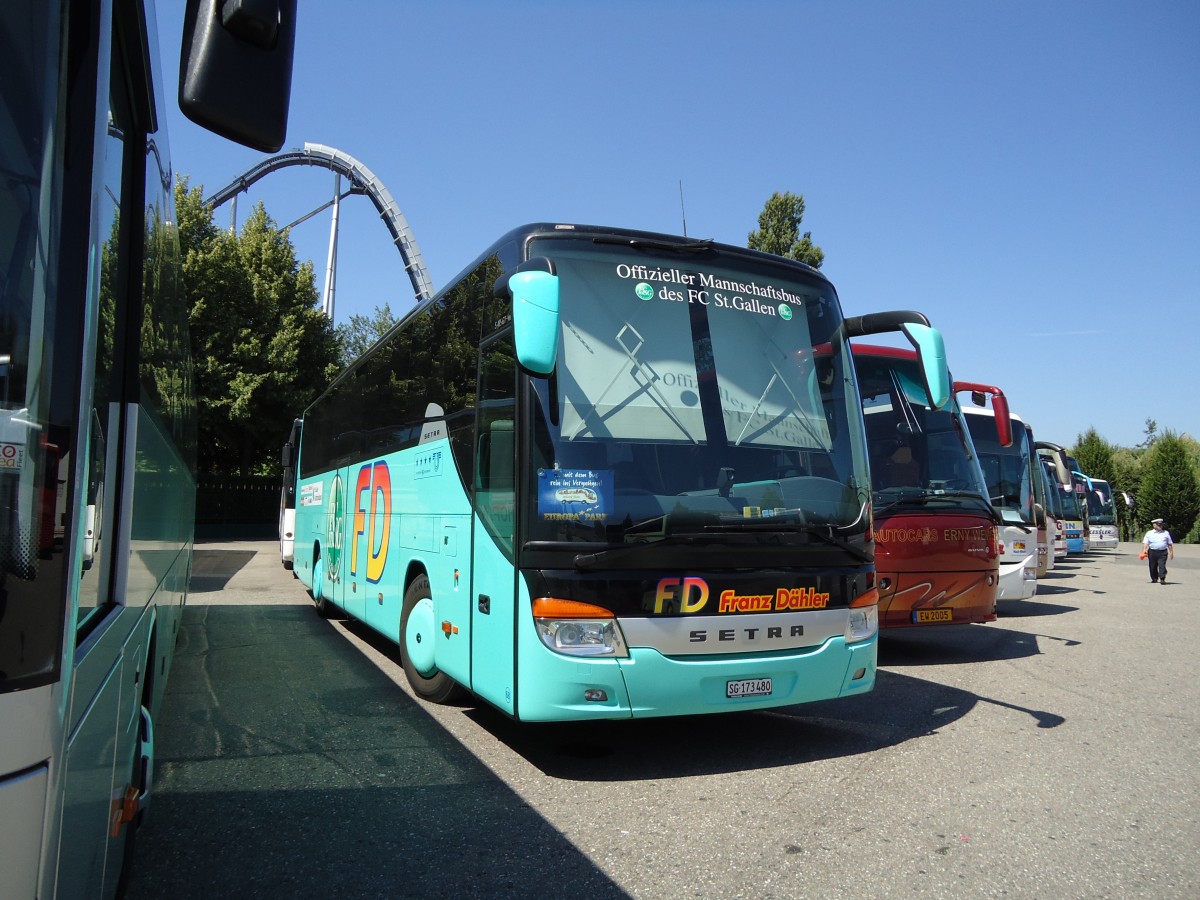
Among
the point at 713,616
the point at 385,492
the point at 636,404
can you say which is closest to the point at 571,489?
the point at 636,404

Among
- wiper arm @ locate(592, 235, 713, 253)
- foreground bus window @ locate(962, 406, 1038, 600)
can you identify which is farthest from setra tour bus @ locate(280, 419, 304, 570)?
wiper arm @ locate(592, 235, 713, 253)

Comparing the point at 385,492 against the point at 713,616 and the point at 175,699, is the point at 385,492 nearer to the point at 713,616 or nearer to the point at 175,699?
the point at 175,699

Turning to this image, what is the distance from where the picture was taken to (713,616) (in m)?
5.07

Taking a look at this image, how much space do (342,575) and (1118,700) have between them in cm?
780

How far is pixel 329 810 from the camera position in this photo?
452 cm

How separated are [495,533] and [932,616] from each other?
17.3ft

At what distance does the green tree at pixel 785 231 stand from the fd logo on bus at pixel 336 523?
19.2 meters

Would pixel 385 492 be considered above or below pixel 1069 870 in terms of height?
above

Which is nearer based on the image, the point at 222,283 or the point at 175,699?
the point at 175,699

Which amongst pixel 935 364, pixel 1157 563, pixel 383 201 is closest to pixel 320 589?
pixel 935 364

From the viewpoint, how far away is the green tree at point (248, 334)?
98.7 ft

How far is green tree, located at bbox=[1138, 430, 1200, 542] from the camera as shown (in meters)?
50.0

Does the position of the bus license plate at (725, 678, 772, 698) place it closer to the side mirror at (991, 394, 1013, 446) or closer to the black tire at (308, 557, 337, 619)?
the side mirror at (991, 394, 1013, 446)

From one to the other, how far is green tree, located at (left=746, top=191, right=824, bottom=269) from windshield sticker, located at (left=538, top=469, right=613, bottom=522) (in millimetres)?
23627
